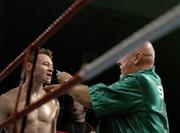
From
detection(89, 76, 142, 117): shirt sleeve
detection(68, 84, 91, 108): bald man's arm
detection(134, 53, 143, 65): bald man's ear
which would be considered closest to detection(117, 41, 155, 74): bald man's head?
detection(134, 53, 143, 65): bald man's ear

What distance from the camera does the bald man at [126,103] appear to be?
1825 mm

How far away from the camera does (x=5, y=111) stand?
8.25 feet

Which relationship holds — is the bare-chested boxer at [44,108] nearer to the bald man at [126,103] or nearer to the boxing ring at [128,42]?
the bald man at [126,103]

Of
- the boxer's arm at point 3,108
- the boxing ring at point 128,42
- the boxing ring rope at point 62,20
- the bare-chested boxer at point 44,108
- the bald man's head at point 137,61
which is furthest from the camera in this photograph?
the bare-chested boxer at point 44,108

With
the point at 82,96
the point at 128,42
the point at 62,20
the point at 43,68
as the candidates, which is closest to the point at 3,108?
the point at 43,68

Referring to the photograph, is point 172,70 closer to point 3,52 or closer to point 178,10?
point 3,52

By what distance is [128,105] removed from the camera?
183 cm

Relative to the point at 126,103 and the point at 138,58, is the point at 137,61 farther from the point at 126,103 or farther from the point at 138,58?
the point at 126,103

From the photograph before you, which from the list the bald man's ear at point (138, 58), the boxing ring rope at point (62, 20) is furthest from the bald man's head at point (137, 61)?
the boxing ring rope at point (62, 20)

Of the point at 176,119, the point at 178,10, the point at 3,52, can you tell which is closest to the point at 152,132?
the point at 178,10

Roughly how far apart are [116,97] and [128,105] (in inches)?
2.3

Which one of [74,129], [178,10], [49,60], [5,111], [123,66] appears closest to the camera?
[178,10]

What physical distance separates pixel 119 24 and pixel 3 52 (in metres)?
1.60

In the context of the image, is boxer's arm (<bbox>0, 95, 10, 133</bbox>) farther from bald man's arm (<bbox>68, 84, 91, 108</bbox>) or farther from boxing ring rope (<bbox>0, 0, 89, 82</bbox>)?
boxing ring rope (<bbox>0, 0, 89, 82</bbox>)
